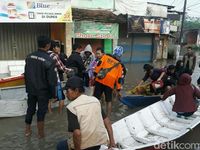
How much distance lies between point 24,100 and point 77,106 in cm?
422

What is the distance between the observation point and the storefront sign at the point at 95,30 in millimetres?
16311

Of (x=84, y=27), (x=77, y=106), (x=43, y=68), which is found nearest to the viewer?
(x=77, y=106)

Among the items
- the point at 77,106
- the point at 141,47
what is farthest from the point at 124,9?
the point at 77,106

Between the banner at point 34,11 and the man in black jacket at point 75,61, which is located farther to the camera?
the banner at point 34,11

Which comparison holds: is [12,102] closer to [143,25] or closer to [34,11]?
[34,11]

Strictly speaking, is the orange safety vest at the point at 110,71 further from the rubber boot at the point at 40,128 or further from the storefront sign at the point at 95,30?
the storefront sign at the point at 95,30

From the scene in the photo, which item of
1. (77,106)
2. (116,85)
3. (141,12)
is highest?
(141,12)

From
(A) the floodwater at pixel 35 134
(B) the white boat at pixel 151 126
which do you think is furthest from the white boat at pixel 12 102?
(B) the white boat at pixel 151 126

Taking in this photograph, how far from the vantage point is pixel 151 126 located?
5.79 meters

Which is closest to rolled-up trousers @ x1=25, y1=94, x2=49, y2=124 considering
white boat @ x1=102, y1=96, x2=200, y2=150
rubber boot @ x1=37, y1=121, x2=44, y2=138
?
rubber boot @ x1=37, y1=121, x2=44, y2=138

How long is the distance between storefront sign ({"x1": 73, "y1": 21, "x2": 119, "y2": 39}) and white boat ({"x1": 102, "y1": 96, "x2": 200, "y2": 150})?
34.0 feet

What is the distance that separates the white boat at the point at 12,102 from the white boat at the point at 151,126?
2.78 meters

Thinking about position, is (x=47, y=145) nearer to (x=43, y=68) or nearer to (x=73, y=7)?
(x=43, y=68)

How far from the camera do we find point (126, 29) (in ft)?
65.5
